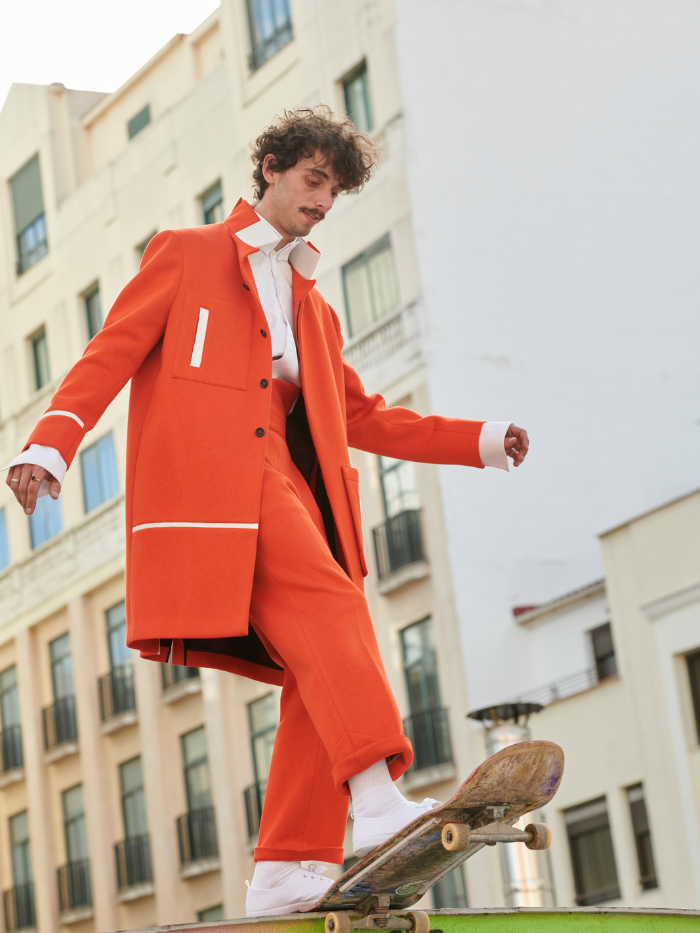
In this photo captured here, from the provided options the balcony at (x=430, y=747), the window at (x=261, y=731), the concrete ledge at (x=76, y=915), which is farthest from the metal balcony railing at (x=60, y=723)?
the balcony at (x=430, y=747)

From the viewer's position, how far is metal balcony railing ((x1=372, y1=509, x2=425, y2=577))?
76.5ft

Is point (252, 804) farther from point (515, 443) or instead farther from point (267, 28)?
point (515, 443)

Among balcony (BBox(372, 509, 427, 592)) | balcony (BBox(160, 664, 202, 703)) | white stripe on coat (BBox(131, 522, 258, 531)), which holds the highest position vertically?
balcony (BBox(372, 509, 427, 592))

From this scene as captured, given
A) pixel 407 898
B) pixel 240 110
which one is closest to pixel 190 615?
pixel 407 898

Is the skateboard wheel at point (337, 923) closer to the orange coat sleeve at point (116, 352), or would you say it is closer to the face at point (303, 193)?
the orange coat sleeve at point (116, 352)

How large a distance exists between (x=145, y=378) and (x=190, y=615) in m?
0.73

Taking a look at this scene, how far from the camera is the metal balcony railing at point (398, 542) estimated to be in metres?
23.3

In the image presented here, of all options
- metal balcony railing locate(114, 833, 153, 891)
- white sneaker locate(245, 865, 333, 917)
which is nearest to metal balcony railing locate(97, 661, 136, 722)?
metal balcony railing locate(114, 833, 153, 891)

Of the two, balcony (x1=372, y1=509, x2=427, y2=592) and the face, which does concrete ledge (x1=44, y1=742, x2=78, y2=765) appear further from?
the face

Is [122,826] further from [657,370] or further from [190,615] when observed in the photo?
[190,615]

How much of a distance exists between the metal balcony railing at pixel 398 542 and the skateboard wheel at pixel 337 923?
19.5m

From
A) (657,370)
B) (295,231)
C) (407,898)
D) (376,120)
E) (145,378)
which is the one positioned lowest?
(407,898)

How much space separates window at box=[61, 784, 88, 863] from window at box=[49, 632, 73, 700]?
7.02ft

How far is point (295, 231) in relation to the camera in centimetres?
453
